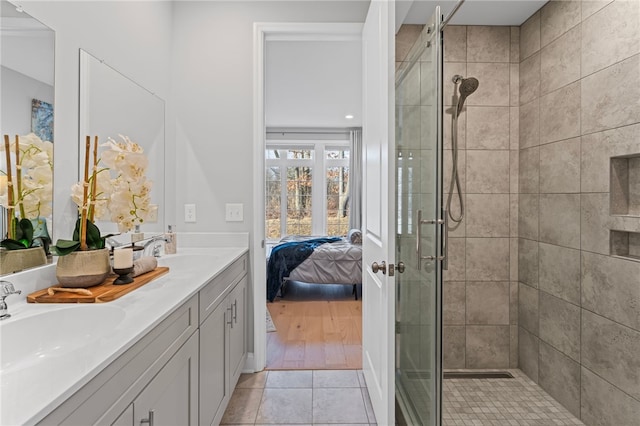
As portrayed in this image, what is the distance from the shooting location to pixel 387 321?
5.12 feet

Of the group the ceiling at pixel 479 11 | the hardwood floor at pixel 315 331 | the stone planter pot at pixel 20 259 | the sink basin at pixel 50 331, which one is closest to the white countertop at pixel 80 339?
the sink basin at pixel 50 331

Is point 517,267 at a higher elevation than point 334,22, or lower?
lower

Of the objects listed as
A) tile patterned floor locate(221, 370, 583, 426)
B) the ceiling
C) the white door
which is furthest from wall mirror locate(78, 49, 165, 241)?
the ceiling

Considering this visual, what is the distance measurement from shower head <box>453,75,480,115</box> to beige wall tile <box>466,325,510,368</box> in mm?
1542

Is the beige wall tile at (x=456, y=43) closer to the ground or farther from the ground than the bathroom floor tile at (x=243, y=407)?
farther from the ground

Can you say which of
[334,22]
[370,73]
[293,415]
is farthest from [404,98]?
[293,415]

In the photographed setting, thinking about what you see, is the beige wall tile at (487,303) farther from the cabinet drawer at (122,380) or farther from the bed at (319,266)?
the cabinet drawer at (122,380)

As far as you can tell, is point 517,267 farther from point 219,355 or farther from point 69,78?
point 69,78

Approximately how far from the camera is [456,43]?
2.43m

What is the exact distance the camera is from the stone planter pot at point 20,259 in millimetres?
1181

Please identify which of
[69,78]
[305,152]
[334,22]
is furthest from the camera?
[305,152]

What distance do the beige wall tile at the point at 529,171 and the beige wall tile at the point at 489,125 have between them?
144mm

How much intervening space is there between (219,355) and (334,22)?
7.35 ft

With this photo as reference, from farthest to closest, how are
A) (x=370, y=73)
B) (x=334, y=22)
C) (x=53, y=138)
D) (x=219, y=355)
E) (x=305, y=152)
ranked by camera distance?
(x=305, y=152) → (x=334, y=22) → (x=370, y=73) → (x=219, y=355) → (x=53, y=138)
